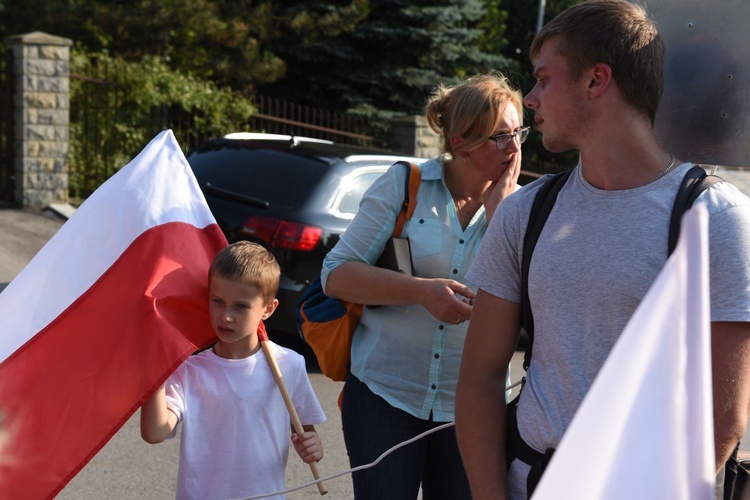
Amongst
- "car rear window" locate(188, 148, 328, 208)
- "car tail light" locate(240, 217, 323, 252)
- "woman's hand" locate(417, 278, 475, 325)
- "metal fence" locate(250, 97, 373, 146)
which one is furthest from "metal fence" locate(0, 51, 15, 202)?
"woman's hand" locate(417, 278, 475, 325)

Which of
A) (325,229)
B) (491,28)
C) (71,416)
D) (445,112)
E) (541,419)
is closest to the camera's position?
(541,419)

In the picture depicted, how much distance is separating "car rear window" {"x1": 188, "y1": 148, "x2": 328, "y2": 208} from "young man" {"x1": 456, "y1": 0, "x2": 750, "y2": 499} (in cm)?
553

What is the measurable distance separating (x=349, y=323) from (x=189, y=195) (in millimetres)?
701

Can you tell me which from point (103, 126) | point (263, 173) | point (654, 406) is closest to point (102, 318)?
point (654, 406)

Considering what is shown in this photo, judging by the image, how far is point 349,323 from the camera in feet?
Result: 10.3

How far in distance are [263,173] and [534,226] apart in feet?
19.7

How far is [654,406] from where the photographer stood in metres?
1.39

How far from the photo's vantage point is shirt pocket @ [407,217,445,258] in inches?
118

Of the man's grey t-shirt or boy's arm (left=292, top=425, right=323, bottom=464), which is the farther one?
boy's arm (left=292, top=425, right=323, bottom=464)

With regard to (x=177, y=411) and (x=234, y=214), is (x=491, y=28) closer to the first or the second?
(x=234, y=214)

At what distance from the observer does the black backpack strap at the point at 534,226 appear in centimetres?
209

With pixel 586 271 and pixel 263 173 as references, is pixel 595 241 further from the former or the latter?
pixel 263 173

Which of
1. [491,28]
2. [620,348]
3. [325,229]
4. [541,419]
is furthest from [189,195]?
[491,28]

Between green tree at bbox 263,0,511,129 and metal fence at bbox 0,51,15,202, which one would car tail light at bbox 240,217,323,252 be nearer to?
metal fence at bbox 0,51,15,202
